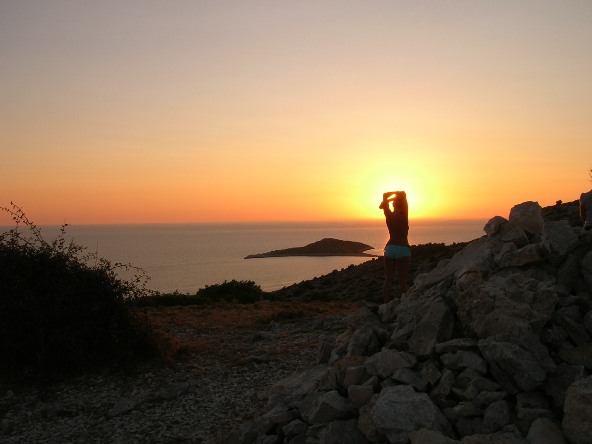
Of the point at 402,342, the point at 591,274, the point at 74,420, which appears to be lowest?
the point at 74,420

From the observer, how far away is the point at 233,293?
2452 cm

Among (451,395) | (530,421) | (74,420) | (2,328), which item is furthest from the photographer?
(2,328)

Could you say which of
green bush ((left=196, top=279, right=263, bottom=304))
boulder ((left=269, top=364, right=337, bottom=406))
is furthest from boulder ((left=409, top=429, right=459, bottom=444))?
green bush ((left=196, top=279, right=263, bottom=304))

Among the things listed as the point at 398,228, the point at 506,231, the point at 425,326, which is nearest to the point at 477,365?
the point at 425,326

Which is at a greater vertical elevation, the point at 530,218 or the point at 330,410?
the point at 530,218

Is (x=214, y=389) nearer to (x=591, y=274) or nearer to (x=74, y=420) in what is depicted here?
(x=74, y=420)

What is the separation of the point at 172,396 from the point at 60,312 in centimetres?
304

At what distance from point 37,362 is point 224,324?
18.6ft

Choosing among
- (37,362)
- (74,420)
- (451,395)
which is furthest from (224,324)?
(451,395)

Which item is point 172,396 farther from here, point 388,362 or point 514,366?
point 514,366

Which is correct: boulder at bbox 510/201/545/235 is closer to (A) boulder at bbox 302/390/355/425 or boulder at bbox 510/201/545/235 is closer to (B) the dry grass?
(A) boulder at bbox 302/390/355/425

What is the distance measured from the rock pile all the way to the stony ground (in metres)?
1.23

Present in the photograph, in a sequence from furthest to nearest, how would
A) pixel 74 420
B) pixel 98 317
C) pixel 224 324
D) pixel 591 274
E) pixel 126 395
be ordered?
pixel 224 324, pixel 98 317, pixel 126 395, pixel 74 420, pixel 591 274

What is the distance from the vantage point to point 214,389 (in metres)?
9.76
